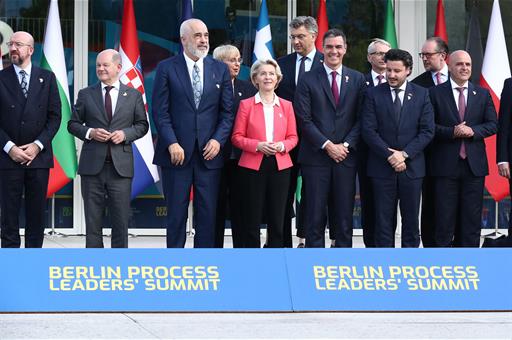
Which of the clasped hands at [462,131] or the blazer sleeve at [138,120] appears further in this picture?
the clasped hands at [462,131]

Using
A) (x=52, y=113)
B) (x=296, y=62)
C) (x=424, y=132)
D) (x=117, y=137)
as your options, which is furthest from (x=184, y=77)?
(x=424, y=132)

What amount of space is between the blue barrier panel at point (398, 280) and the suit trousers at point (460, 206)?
1830 millimetres

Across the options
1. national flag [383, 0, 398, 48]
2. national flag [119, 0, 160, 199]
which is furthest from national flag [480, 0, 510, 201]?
national flag [119, 0, 160, 199]

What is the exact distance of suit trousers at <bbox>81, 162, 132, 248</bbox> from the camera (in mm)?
7875

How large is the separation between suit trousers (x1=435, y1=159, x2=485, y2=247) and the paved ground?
6.93 feet

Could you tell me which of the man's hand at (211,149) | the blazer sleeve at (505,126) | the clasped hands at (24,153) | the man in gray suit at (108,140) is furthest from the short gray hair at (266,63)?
the blazer sleeve at (505,126)

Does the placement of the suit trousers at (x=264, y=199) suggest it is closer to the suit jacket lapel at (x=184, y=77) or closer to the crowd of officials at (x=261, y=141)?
the crowd of officials at (x=261, y=141)

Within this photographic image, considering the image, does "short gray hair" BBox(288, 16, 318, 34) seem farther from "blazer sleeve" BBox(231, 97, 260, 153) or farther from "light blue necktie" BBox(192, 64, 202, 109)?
"light blue necktie" BBox(192, 64, 202, 109)

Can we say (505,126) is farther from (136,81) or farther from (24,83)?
(136,81)

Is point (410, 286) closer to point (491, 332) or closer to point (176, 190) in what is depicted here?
point (491, 332)

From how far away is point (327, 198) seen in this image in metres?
7.87

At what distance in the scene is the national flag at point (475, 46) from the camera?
1122 centimetres

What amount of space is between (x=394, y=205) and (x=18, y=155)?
8.83 ft

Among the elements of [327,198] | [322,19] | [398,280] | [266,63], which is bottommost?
[398,280]
